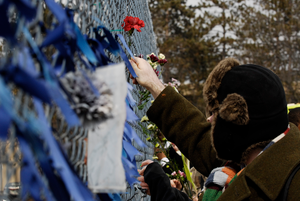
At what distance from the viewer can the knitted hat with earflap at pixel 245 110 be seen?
3.90 ft

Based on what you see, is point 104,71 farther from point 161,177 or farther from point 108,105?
point 161,177

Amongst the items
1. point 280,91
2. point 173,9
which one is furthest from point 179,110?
point 173,9

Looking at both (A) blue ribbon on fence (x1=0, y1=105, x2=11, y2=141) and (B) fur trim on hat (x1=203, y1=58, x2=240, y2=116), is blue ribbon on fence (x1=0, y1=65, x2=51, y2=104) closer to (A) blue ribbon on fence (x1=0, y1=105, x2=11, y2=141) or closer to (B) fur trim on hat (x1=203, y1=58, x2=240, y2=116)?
(A) blue ribbon on fence (x1=0, y1=105, x2=11, y2=141)

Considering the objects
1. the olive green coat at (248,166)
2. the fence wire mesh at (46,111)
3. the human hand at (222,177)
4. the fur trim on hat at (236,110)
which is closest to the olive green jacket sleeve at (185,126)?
the olive green coat at (248,166)

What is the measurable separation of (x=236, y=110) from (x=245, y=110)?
0.04 m

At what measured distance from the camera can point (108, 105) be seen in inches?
19.9

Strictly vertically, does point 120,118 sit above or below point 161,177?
above

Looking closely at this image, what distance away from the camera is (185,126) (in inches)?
63.9

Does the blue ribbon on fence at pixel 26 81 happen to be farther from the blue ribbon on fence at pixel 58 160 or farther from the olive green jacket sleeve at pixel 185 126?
the olive green jacket sleeve at pixel 185 126

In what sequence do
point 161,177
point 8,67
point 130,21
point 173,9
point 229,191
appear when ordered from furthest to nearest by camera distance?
point 173,9 < point 161,177 < point 130,21 < point 229,191 < point 8,67

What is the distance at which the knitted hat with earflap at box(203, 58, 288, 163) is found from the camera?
119cm

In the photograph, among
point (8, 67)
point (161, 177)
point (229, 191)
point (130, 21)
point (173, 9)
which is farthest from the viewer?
point (173, 9)

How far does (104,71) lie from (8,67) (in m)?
0.18

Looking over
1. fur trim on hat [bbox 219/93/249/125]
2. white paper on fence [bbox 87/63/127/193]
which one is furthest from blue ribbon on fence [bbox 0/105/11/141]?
fur trim on hat [bbox 219/93/249/125]
